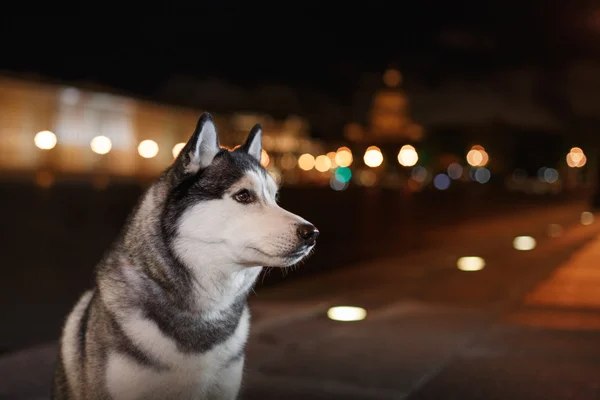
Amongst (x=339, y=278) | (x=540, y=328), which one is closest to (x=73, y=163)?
(x=339, y=278)

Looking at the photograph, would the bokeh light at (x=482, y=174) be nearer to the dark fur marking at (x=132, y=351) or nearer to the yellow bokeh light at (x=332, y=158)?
the yellow bokeh light at (x=332, y=158)

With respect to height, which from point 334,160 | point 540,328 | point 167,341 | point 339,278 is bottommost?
point 167,341

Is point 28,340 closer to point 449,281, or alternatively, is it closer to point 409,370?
point 409,370

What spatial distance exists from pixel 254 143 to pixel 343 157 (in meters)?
138

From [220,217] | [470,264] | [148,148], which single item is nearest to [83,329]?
[220,217]

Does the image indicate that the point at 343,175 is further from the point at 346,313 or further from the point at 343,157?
the point at 346,313

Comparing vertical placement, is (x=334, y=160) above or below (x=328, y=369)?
above

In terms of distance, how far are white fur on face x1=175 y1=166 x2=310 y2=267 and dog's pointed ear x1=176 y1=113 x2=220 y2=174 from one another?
0.21 meters

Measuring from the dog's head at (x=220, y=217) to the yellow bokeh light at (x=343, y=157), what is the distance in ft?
449

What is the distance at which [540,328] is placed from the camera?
29.2 ft

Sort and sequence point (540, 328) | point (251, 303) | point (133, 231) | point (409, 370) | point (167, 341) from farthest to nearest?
point (251, 303) → point (540, 328) → point (409, 370) → point (133, 231) → point (167, 341)

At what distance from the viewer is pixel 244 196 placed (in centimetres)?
422

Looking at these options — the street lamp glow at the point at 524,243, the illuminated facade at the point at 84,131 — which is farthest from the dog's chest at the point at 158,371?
the illuminated facade at the point at 84,131

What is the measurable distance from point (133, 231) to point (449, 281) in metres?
9.19
